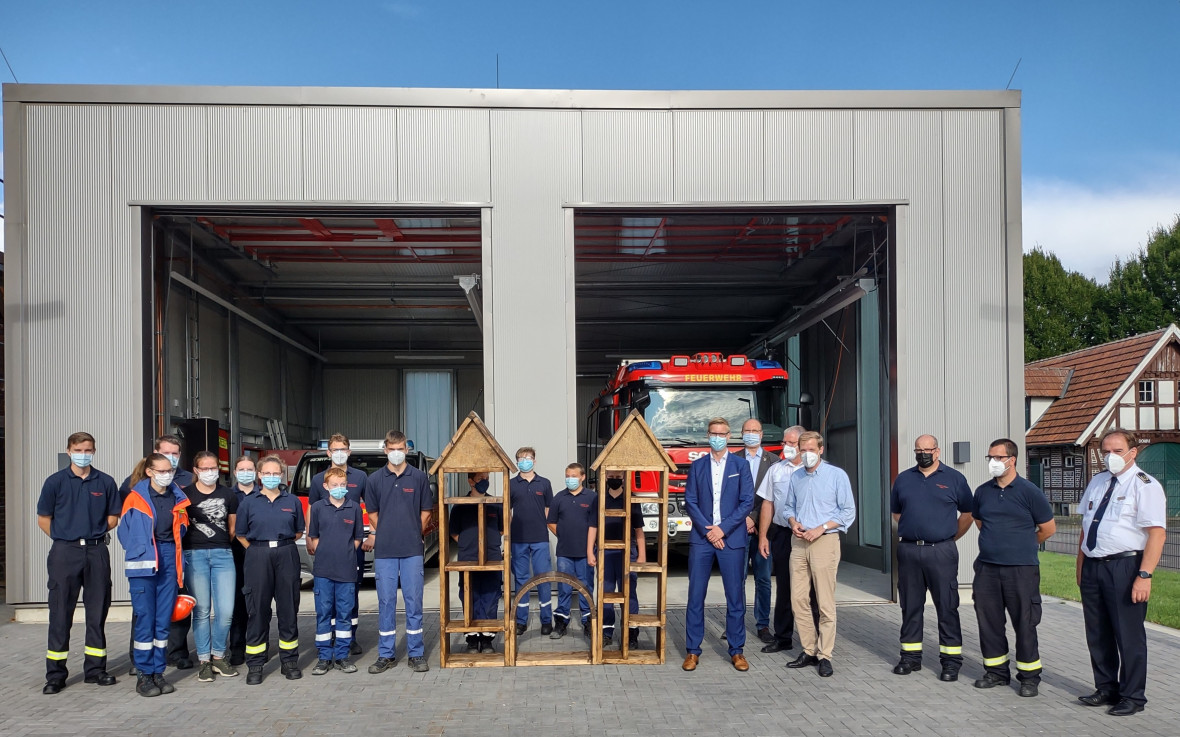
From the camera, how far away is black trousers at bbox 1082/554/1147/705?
638 centimetres

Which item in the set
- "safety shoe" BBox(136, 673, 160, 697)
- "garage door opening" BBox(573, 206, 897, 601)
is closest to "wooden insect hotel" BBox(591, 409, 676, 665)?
"safety shoe" BBox(136, 673, 160, 697)

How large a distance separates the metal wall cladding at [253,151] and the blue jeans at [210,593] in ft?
15.6

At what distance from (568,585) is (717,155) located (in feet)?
17.4

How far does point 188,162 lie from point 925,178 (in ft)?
28.1

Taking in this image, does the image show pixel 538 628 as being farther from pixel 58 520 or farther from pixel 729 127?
pixel 729 127

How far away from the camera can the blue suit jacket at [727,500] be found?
303 inches

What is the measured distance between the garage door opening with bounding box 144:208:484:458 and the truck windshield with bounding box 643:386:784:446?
10.7 ft

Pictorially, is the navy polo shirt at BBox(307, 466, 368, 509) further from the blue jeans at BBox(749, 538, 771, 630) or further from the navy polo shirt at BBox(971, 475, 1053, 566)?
the navy polo shirt at BBox(971, 475, 1053, 566)

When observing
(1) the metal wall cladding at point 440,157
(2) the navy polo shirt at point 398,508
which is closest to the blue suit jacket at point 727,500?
(2) the navy polo shirt at point 398,508

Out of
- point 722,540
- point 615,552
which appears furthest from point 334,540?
point 722,540

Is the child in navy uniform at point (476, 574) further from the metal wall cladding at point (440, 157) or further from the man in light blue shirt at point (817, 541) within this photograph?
the metal wall cladding at point (440, 157)

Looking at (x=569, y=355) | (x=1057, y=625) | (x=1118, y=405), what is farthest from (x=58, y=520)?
(x=1118, y=405)

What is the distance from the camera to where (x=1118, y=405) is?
3353 cm

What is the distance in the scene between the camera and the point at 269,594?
25.0 ft
